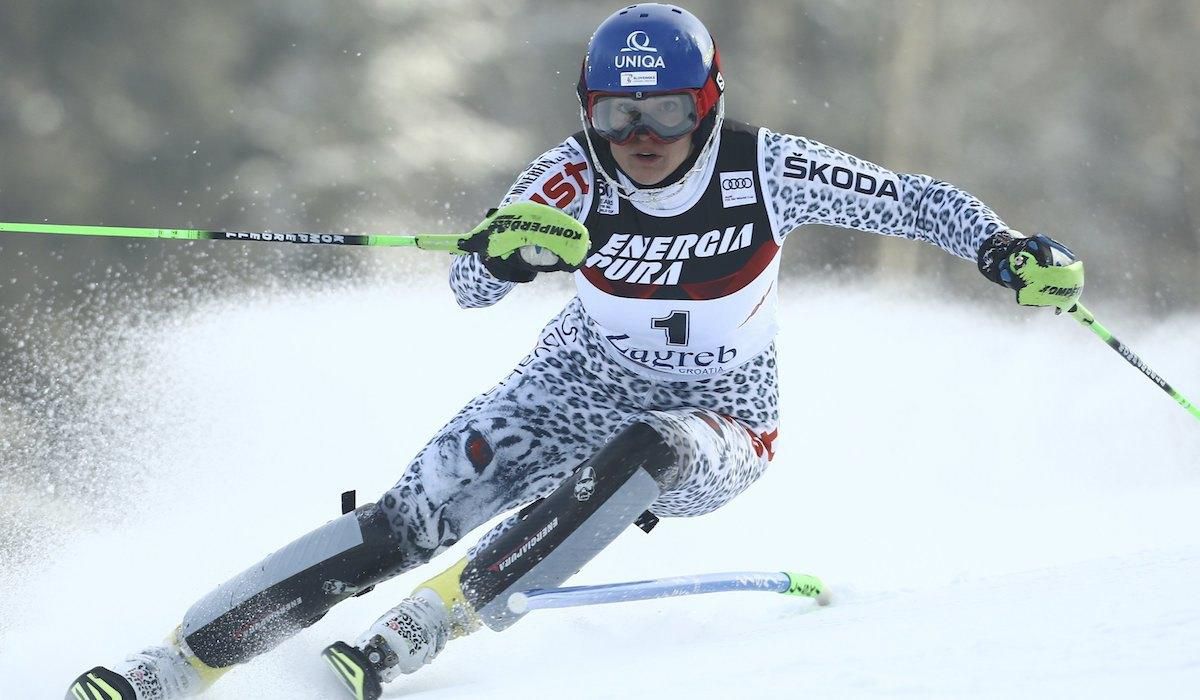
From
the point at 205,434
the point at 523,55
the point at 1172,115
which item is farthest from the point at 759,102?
the point at 205,434

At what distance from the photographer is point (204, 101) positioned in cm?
740

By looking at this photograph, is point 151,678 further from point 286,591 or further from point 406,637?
point 406,637

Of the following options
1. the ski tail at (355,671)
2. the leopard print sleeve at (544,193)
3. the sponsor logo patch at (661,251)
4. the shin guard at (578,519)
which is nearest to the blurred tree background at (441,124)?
the leopard print sleeve at (544,193)

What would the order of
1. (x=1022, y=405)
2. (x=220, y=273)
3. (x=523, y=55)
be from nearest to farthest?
(x=220, y=273)
(x=1022, y=405)
(x=523, y=55)

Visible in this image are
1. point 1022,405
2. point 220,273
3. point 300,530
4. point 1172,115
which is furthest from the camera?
point 1172,115

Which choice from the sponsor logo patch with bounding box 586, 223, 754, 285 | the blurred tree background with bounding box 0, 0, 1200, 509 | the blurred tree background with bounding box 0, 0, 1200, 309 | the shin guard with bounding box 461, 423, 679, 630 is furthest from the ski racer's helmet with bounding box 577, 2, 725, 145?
the blurred tree background with bounding box 0, 0, 1200, 309

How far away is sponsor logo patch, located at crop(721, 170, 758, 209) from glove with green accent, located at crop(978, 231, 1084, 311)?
603 millimetres

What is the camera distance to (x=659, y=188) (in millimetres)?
3203

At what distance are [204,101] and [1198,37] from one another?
25.7 ft

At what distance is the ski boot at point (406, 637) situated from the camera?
2.91 metres

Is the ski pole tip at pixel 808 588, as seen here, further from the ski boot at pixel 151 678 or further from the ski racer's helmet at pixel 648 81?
the ski boot at pixel 151 678

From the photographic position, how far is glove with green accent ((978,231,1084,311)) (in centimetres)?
314

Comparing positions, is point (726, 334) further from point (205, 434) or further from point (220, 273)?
point (220, 273)

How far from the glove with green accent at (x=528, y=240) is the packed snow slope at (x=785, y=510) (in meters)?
0.92
